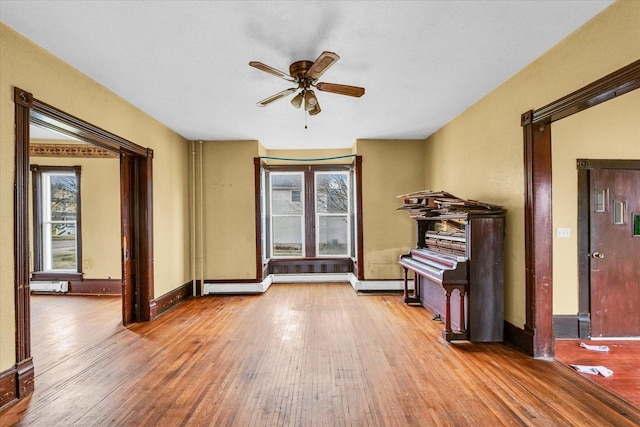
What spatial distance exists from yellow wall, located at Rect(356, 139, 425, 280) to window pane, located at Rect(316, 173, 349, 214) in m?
1.13

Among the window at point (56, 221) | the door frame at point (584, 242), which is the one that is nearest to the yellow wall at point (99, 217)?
the window at point (56, 221)

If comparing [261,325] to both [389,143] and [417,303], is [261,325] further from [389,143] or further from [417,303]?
[389,143]

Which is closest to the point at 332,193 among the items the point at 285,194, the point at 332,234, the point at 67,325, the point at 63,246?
the point at 332,234

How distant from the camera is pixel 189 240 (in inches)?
231

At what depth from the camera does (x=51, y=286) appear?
6.05 m

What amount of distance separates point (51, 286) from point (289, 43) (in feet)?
20.8

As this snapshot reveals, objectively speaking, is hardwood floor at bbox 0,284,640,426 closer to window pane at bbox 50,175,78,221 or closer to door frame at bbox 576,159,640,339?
door frame at bbox 576,159,640,339

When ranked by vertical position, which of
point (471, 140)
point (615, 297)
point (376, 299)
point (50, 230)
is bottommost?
point (376, 299)

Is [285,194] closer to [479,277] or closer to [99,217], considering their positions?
[99,217]

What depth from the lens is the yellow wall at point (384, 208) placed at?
5934 millimetres

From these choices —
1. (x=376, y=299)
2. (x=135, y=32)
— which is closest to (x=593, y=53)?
(x=135, y=32)

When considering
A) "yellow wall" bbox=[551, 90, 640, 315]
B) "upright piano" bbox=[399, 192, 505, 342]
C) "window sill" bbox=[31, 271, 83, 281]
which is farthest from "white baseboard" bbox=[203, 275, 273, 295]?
"yellow wall" bbox=[551, 90, 640, 315]

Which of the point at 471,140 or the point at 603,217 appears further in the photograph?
the point at 471,140

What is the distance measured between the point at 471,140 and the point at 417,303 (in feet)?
8.25
